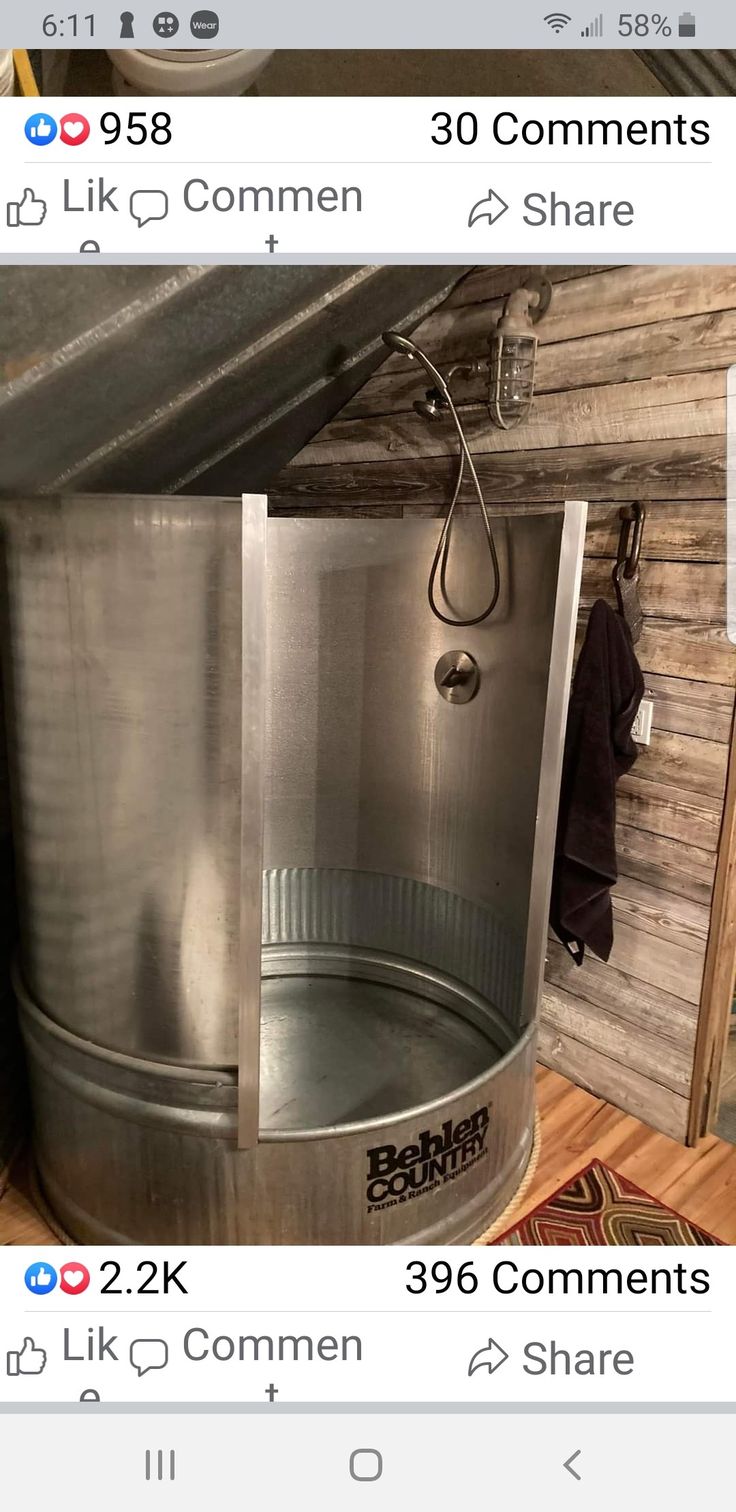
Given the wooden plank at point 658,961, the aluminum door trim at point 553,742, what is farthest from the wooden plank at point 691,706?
the wooden plank at point 658,961

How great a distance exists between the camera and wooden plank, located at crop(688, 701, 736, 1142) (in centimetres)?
184

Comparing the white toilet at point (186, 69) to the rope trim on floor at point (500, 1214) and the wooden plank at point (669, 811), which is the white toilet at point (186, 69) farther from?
the rope trim on floor at point (500, 1214)

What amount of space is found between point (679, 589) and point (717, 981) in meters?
0.83

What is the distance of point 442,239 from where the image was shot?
4.53 ft

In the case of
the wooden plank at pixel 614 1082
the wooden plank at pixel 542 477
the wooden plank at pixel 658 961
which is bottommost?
the wooden plank at pixel 614 1082

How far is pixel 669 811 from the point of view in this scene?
192 cm

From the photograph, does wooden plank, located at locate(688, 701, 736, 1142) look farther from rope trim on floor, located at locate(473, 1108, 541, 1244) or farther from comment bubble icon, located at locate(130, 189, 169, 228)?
comment bubble icon, located at locate(130, 189, 169, 228)

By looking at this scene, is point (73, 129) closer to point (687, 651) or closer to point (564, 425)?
point (564, 425)

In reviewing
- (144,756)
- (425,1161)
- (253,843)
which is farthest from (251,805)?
(425,1161)

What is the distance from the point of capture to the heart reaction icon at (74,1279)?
1476 millimetres

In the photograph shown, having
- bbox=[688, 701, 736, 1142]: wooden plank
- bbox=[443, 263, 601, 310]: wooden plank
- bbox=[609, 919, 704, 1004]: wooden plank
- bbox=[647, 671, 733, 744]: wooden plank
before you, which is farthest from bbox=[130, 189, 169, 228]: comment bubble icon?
bbox=[609, 919, 704, 1004]: wooden plank

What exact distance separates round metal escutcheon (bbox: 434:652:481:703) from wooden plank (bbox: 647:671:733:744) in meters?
0.38
